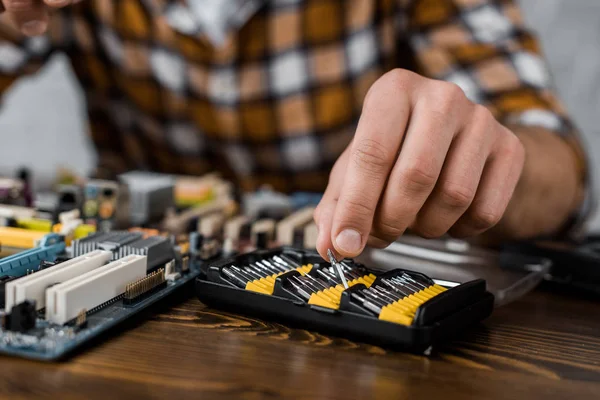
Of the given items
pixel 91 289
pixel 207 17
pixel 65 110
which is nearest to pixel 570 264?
pixel 91 289

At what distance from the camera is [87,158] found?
99.5 inches

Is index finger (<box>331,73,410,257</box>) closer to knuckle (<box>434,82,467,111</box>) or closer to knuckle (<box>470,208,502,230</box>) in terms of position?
knuckle (<box>434,82,467,111</box>)

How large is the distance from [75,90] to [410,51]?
1464mm

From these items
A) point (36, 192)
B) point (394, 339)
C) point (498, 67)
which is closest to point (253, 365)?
point (394, 339)

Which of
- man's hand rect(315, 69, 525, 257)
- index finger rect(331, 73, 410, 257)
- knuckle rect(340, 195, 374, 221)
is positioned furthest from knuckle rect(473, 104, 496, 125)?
knuckle rect(340, 195, 374, 221)

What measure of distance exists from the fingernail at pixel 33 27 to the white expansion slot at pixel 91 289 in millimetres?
560

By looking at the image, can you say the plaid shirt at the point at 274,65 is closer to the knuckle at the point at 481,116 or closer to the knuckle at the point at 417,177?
the knuckle at the point at 481,116

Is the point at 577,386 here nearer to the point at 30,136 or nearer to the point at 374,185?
the point at 374,185

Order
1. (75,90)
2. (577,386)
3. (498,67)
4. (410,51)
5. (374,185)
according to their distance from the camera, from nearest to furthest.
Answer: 1. (577,386)
2. (374,185)
3. (498,67)
4. (410,51)
5. (75,90)

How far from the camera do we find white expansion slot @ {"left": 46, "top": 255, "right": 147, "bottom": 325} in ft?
Answer: 1.79

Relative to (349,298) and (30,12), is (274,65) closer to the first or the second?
(30,12)

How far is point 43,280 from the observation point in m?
0.57

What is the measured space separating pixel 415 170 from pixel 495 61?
0.98 meters

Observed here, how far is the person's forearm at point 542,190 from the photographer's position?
3.85ft
